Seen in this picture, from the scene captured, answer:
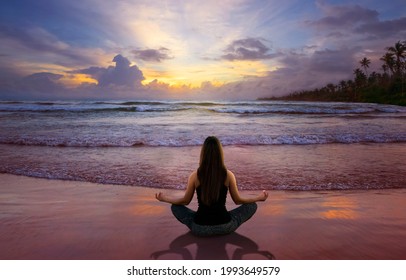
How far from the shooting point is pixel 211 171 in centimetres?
276

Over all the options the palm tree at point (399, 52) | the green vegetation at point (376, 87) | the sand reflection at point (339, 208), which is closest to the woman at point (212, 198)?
the sand reflection at point (339, 208)

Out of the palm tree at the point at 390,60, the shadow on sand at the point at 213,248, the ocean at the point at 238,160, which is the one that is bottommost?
the shadow on sand at the point at 213,248

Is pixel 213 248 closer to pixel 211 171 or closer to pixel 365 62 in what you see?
pixel 211 171

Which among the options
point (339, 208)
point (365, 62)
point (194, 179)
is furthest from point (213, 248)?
point (365, 62)

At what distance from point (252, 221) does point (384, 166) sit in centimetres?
465

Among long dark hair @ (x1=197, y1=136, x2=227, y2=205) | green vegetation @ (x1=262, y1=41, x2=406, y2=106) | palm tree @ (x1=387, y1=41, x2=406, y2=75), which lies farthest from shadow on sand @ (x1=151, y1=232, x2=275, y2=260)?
palm tree @ (x1=387, y1=41, x2=406, y2=75)

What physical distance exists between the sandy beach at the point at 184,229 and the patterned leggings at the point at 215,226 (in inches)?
3.7

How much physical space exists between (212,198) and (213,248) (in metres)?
0.46

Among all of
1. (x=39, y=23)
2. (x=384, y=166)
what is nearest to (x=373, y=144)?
(x=384, y=166)

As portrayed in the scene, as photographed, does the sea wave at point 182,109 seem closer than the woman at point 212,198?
No

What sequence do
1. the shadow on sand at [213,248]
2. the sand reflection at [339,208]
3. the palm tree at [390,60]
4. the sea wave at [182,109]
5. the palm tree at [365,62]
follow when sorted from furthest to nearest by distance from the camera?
1. the palm tree at [365,62]
2. the palm tree at [390,60]
3. the sea wave at [182,109]
4. the sand reflection at [339,208]
5. the shadow on sand at [213,248]

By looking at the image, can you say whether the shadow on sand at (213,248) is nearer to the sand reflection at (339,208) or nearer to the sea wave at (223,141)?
the sand reflection at (339,208)

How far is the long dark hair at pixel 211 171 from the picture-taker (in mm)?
2721
